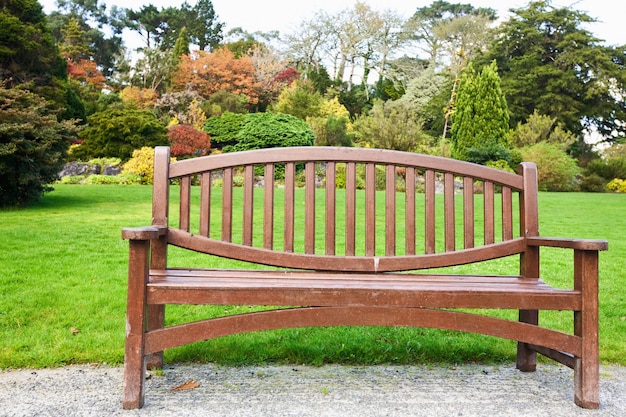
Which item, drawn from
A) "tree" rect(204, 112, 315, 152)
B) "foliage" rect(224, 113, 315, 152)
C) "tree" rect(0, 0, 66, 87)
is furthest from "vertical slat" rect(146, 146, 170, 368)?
"foliage" rect(224, 113, 315, 152)

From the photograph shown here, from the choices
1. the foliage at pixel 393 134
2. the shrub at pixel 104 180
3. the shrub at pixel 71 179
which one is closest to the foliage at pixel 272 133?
the foliage at pixel 393 134

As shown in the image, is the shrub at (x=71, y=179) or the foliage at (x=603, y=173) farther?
the foliage at (x=603, y=173)

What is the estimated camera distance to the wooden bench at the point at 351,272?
2.08 m

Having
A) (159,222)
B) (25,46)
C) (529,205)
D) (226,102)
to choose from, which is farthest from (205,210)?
(226,102)

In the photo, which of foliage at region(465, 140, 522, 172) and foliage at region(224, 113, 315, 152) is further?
foliage at region(224, 113, 315, 152)

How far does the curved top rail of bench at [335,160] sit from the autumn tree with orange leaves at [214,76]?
23608 millimetres

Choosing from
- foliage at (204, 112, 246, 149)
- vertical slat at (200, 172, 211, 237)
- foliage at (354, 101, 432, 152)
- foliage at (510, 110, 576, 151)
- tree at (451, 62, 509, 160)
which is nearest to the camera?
vertical slat at (200, 172, 211, 237)

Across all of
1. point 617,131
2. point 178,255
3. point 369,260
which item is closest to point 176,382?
point 369,260

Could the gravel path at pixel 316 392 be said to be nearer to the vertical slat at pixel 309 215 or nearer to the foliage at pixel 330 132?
the vertical slat at pixel 309 215

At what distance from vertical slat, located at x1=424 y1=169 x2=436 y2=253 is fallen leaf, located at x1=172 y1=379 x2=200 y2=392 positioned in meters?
1.22

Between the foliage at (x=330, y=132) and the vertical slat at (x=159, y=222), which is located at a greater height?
the foliage at (x=330, y=132)

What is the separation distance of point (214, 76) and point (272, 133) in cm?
910

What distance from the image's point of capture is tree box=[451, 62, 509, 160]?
19250 millimetres

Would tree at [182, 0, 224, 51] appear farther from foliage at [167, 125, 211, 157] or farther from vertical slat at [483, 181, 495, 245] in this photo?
vertical slat at [483, 181, 495, 245]
